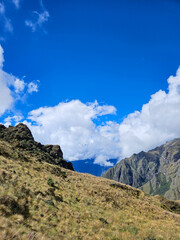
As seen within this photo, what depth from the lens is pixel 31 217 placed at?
1248 centimetres

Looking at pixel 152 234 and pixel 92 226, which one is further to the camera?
pixel 152 234

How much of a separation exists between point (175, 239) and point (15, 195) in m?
18.1

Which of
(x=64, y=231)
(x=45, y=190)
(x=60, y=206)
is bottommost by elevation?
(x=64, y=231)

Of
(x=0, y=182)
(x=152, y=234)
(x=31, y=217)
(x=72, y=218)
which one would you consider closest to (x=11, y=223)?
(x=31, y=217)

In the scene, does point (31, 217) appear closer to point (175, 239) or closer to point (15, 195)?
point (15, 195)

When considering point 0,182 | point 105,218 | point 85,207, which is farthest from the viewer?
point 85,207

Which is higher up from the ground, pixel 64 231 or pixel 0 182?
pixel 0 182

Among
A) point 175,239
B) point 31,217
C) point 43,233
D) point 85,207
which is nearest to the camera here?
point 43,233

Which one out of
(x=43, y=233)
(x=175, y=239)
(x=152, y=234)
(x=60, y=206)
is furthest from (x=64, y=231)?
(x=175, y=239)

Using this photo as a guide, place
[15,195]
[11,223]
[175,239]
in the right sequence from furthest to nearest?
[175,239]
[15,195]
[11,223]

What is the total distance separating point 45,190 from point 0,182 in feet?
19.9

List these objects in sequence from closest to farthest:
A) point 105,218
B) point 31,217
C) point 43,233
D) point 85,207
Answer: point 43,233, point 31,217, point 105,218, point 85,207

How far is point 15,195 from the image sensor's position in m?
14.0

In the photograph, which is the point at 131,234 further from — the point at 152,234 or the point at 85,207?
the point at 85,207
